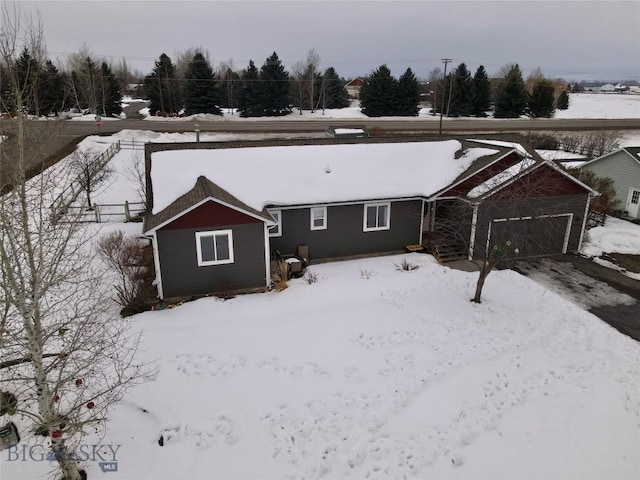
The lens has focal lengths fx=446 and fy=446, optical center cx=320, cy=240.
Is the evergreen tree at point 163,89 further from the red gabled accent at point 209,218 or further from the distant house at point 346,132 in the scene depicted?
the red gabled accent at point 209,218

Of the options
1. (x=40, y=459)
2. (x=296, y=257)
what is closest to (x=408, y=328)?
(x=296, y=257)

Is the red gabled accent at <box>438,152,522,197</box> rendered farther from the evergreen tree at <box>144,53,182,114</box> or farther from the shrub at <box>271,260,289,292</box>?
the evergreen tree at <box>144,53,182,114</box>

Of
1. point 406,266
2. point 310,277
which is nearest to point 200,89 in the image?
point 310,277

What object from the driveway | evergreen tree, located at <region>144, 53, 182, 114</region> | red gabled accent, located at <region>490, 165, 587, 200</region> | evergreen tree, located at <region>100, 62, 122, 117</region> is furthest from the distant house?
evergreen tree, located at <region>100, 62, 122, 117</region>

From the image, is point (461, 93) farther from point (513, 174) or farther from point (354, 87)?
point (354, 87)

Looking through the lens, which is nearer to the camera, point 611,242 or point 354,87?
point 611,242

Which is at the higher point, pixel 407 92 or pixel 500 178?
pixel 407 92

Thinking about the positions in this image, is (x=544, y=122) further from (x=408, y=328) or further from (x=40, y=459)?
(x=40, y=459)
